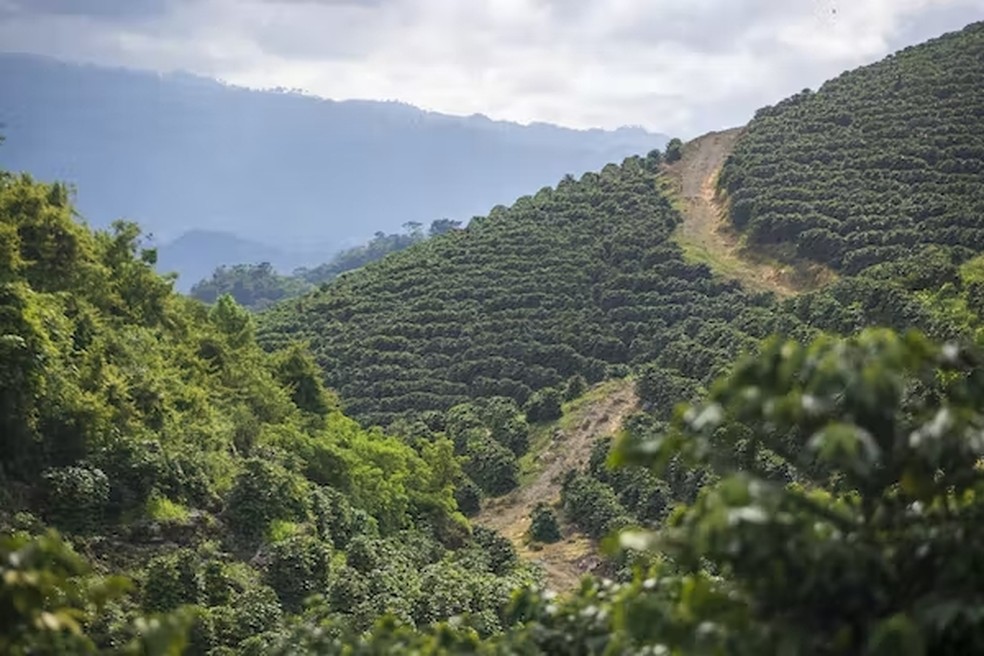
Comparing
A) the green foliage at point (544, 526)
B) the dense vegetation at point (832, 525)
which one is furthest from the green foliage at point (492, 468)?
the dense vegetation at point (832, 525)

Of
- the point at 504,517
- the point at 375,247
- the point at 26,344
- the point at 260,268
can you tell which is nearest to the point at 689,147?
the point at 504,517

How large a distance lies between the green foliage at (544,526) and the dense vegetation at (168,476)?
17.5ft

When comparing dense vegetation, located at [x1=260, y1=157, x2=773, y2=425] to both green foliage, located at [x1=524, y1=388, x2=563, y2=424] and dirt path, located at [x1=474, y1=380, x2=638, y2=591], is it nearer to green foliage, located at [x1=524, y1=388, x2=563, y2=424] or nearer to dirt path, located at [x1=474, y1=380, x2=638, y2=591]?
green foliage, located at [x1=524, y1=388, x2=563, y2=424]

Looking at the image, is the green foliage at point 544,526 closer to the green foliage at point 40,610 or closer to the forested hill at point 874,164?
the forested hill at point 874,164

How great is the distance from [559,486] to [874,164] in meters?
31.8

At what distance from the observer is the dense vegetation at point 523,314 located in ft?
153

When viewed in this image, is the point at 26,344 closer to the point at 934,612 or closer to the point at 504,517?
the point at 934,612

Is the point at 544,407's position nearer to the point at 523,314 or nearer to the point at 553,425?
A: the point at 553,425

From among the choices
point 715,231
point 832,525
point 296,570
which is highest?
point 715,231

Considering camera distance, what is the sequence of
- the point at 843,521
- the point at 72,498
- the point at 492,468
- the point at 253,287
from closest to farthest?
1. the point at 843,521
2. the point at 72,498
3. the point at 492,468
4. the point at 253,287

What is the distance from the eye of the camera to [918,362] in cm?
275

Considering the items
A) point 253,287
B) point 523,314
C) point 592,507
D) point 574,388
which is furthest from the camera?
point 253,287

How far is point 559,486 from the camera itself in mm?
36438

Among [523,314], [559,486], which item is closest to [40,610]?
[559,486]
